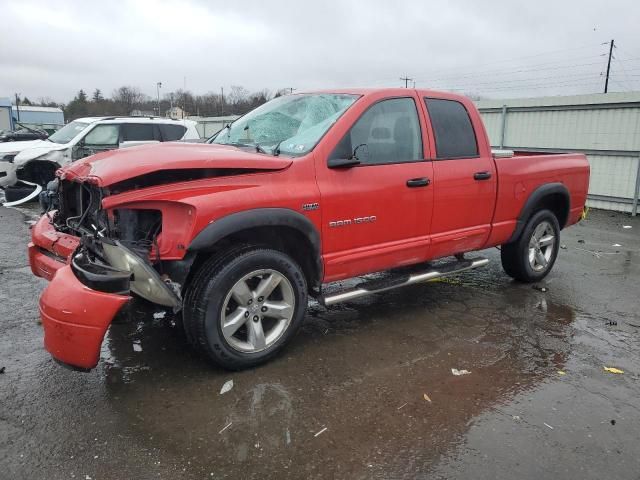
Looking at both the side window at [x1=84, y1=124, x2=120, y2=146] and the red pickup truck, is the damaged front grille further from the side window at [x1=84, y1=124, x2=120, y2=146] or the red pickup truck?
the side window at [x1=84, y1=124, x2=120, y2=146]

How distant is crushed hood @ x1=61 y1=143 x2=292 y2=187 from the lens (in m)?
3.13

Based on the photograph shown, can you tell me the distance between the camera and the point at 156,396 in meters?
3.27

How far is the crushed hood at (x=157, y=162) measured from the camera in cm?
313

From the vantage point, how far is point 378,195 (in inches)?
158

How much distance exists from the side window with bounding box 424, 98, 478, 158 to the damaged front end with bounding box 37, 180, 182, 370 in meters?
2.54

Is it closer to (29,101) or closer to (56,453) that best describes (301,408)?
(56,453)

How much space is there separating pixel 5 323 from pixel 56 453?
7.07ft

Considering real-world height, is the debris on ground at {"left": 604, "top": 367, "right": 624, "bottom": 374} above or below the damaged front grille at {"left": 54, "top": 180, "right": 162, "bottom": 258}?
below

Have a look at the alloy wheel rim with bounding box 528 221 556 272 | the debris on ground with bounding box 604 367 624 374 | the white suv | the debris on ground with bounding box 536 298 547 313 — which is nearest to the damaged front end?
the debris on ground with bounding box 604 367 624 374

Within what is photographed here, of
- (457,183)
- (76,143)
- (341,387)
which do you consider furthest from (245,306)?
(76,143)

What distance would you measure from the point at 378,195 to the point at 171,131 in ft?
29.8

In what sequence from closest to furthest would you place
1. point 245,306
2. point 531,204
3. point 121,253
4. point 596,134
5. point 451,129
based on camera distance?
point 121,253 < point 245,306 < point 451,129 < point 531,204 < point 596,134

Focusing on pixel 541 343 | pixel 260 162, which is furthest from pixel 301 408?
pixel 541 343

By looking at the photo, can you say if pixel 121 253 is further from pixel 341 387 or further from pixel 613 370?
pixel 613 370
